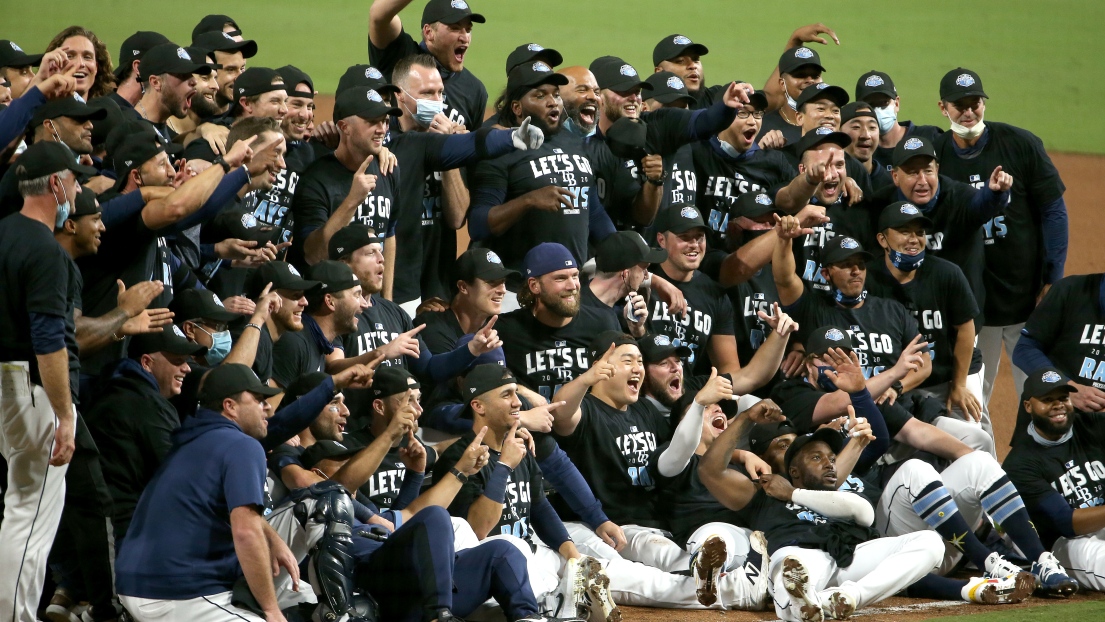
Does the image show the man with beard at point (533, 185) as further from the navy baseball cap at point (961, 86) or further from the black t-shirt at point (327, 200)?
the navy baseball cap at point (961, 86)

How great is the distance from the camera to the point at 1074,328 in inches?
321

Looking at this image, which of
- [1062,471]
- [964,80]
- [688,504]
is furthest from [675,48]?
[1062,471]

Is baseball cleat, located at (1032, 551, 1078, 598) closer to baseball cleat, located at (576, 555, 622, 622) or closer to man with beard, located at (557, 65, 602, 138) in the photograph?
baseball cleat, located at (576, 555, 622, 622)

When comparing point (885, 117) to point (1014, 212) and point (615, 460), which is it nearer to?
→ point (1014, 212)

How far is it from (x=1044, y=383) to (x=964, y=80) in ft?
7.87

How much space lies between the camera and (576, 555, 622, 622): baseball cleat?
6027 millimetres

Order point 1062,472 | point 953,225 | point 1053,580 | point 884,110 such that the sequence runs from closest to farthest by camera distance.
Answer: point 1053,580
point 1062,472
point 953,225
point 884,110

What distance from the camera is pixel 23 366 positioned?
508cm

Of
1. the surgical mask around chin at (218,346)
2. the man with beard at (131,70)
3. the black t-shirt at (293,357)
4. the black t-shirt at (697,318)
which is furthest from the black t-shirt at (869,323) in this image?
the man with beard at (131,70)

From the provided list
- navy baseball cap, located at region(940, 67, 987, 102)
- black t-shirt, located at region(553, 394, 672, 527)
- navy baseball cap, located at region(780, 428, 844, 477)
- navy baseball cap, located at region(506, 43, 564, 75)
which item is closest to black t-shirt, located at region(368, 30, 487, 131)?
navy baseball cap, located at region(506, 43, 564, 75)

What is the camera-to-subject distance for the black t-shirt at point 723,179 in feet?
28.0

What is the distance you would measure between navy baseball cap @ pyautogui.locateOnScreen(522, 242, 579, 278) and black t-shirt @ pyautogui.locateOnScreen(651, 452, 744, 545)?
1.09 meters

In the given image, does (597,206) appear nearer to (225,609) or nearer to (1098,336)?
(1098,336)

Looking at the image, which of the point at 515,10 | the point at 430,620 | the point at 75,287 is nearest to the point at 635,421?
the point at 430,620
